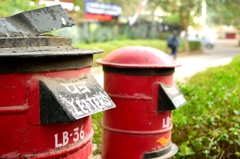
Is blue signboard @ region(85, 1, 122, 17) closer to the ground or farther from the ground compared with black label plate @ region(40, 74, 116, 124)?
farther from the ground

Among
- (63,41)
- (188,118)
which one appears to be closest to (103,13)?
(188,118)

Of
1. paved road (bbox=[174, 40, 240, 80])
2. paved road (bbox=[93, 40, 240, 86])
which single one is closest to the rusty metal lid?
paved road (bbox=[93, 40, 240, 86])

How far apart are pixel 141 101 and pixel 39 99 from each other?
4.73ft

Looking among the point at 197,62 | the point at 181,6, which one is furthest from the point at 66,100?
the point at 181,6

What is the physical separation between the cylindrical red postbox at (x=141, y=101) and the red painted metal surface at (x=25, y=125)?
1222mm

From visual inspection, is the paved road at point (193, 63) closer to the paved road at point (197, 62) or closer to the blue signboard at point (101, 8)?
the paved road at point (197, 62)

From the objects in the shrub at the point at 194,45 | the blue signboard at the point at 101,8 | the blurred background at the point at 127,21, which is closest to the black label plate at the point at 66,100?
the blurred background at the point at 127,21

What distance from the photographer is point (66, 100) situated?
2.02 metres

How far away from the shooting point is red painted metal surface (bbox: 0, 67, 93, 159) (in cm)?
193

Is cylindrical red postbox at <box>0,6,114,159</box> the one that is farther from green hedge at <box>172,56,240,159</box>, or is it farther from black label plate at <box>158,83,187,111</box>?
green hedge at <box>172,56,240,159</box>

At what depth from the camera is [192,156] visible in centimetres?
419

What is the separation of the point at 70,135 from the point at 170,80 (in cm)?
148

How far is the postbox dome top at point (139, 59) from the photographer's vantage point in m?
3.22

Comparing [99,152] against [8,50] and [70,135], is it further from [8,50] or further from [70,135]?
[8,50]
